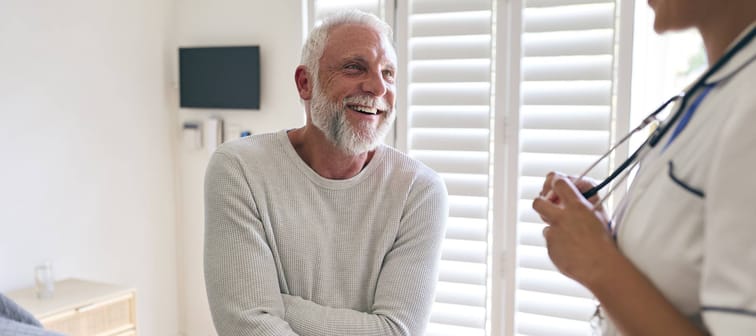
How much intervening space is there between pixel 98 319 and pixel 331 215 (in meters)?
1.41

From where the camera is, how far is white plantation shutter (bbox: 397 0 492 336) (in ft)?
8.01

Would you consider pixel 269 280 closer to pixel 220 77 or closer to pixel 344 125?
pixel 344 125

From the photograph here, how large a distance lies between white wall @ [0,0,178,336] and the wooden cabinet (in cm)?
22

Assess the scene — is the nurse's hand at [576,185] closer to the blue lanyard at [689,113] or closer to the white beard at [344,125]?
the blue lanyard at [689,113]

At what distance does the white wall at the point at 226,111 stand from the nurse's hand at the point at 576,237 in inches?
85.9

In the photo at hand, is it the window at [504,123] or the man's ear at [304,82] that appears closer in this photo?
the man's ear at [304,82]

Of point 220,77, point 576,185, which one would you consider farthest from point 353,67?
point 220,77

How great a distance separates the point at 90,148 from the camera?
284 centimetres

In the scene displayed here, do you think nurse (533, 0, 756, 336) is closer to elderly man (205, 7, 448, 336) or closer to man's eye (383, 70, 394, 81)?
elderly man (205, 7, 448, 336)

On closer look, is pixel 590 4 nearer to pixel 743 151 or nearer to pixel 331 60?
pixel 331 60

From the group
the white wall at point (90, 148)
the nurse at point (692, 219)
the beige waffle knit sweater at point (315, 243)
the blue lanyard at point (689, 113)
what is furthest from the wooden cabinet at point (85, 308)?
the blue lanyard at point (689, 113)

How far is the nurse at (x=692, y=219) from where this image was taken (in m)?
0.55

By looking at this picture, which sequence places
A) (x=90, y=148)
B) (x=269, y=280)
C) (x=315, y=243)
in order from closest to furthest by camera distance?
(x=269, y=280), (x=315, y=243), (x=90, y=148)

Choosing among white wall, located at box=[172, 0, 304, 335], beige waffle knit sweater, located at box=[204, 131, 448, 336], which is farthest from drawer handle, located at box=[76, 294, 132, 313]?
beige waffle knit sweater, located at box=[204, 131, 448, 336]
